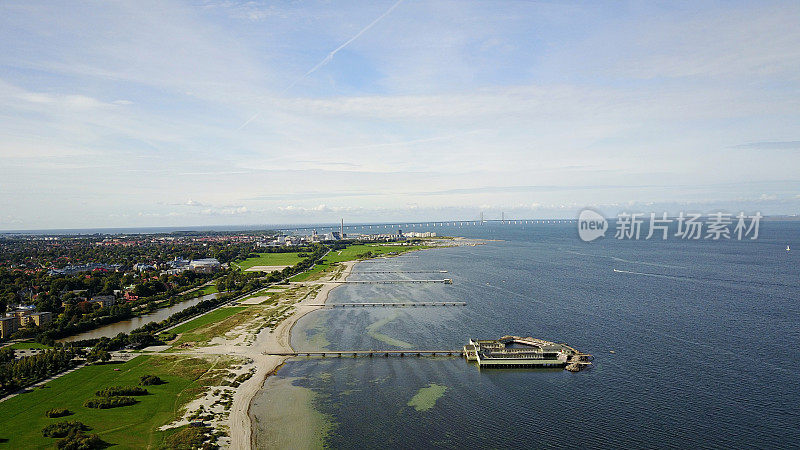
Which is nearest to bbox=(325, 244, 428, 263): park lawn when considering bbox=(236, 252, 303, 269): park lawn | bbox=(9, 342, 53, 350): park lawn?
bbox=(236, 252, 303, 269): park lawn

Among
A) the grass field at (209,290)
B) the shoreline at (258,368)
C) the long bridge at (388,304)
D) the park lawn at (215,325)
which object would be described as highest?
the grass field at (209,290)

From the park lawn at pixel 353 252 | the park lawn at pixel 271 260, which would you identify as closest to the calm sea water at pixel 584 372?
the park lawn at pixel 271 260

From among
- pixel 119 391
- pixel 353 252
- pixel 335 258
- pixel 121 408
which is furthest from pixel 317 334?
pixel 353 252

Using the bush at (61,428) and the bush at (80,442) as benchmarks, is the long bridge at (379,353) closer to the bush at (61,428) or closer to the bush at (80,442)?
the bush at (61,428)

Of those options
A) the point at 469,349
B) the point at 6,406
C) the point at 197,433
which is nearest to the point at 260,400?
the point at 197,433

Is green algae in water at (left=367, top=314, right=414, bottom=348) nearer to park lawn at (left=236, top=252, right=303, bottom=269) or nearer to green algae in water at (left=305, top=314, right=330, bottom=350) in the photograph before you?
green algae in water at (left=305, top=314, right=330, bottom=350)

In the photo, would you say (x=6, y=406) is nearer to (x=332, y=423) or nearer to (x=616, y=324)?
(x=332, y=423)
